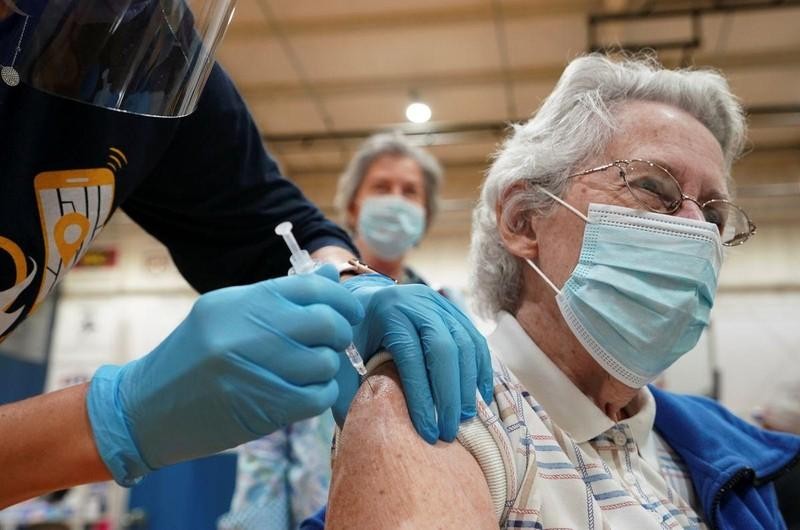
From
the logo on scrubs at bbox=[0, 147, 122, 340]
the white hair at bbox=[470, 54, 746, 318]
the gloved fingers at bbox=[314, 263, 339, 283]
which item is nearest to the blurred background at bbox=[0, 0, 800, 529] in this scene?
the white hair at bbox=[470, 54, 746, 318]

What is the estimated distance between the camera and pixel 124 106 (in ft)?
2.99

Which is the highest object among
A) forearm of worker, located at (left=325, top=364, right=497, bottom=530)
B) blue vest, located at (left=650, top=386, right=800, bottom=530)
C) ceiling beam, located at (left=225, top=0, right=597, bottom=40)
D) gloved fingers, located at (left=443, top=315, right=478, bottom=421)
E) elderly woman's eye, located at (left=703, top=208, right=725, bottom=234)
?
ceiling beam, located at (left=225, top=0, right=597, bottom=40)

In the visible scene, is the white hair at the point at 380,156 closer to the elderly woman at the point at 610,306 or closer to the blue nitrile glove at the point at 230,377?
the elderly woman at the point at 610,306

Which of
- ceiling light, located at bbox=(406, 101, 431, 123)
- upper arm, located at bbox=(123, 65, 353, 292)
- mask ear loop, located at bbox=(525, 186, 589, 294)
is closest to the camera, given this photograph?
mask ear loop, located at bbox=(525, 186, 589, 294)

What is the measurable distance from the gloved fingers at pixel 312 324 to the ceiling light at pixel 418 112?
4.63 meters

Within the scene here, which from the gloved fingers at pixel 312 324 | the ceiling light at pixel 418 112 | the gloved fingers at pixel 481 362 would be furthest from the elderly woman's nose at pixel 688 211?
the ceiling light at pixel 418 112

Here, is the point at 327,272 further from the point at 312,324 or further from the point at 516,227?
the point at 516,227

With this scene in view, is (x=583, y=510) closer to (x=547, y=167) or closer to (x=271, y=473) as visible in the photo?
(x=547, y=167)

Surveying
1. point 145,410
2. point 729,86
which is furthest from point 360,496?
point 729,86

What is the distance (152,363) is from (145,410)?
2.3 inches

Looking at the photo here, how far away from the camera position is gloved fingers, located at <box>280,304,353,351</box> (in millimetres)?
829

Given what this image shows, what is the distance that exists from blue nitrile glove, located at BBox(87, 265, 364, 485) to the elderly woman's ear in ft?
1.66

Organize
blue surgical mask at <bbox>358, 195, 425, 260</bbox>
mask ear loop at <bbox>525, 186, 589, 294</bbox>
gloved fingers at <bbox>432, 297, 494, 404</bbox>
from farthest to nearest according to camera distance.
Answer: blue surgical mask at <bbox>358, 195, 425, 260</bbox> → mask ear loop at <bbox>525, 186, 589, 294</bbox> → gloved fingers at <bbox>432, 297, 494, 404</bbox>

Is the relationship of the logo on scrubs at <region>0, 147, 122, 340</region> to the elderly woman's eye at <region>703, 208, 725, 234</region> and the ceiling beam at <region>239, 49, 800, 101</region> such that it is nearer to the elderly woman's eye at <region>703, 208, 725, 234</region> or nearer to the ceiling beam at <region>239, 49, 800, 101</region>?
the elderly woman's eye at <region>703, 208, 725, 234</region>
